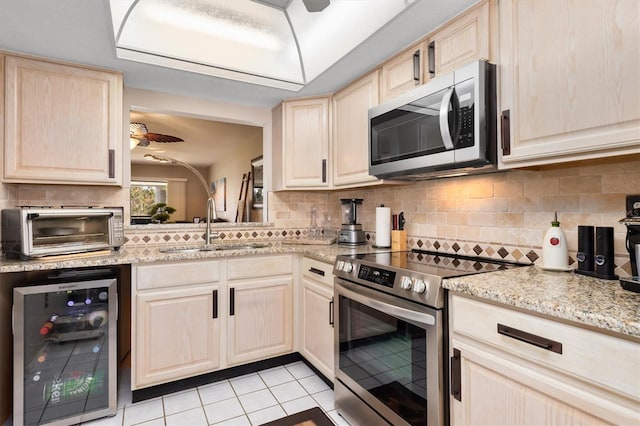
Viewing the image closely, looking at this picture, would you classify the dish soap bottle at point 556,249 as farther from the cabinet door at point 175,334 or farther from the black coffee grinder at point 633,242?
the cabinet door at point 175,334

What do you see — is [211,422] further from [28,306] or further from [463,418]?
[463,418]

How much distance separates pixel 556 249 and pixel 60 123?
2852 millimetres

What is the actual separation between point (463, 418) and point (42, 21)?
2.66 meters

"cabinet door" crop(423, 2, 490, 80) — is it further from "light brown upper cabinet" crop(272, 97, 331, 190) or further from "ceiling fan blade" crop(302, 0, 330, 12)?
"light brown upper cabinet" crop(272, 97, 331, 190)

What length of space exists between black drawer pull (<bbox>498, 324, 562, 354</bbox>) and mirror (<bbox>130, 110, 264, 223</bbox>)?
2.39 m

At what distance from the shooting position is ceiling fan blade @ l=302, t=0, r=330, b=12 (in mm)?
1994

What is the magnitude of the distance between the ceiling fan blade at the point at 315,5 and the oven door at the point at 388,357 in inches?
65.6

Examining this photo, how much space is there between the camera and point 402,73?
2016mm

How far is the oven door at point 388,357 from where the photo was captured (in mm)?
1345

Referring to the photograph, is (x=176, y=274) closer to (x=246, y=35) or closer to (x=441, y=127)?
(x=246, y=35)

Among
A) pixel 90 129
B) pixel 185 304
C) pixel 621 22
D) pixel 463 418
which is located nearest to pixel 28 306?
pixel 185 304

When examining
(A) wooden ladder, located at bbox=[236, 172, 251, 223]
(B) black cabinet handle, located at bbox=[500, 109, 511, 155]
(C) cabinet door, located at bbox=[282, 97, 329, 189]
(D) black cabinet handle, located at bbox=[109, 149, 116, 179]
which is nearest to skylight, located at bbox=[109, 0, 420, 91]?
(C) cabinet door, located at bbox=[282, 97, 329, 189]

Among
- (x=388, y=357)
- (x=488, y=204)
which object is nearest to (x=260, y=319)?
(x=388, y=357)

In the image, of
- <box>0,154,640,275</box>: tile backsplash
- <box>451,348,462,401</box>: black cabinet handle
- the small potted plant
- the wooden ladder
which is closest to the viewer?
<box>451,348,462,401</box>: black cabinet handle
